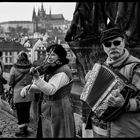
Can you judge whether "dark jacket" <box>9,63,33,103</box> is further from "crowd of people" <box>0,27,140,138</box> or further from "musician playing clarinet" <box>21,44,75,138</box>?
"musician playing clarinet" <box>21,44,75,138</box>

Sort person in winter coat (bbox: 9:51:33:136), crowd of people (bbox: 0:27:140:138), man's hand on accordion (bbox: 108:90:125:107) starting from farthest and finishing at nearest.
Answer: person in winter coat (bbox: 9:51:33:136), crowd of people (bbox: 0:27:140:138), man's hand on accordion (bbox: 108:90:125:107)

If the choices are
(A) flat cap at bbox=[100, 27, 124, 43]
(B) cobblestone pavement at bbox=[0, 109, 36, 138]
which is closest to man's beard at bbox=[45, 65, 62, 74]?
(A) flat cap at bbox=[100, 27, 124, 43]

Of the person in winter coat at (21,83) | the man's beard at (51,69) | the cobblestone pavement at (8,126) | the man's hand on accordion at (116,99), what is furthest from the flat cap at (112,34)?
the cobblestone pavement at (8,126)

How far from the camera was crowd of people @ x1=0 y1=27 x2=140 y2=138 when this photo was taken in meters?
2.45

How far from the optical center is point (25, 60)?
542 cm

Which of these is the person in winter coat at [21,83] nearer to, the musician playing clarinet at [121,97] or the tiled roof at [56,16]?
the musician playing clarinet at [121,97]

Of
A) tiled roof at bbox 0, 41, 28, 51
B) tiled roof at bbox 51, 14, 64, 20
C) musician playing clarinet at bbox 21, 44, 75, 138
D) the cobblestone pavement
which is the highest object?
tiled roof at bbox 51, 14, 64, 20

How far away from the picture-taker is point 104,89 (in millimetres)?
2473

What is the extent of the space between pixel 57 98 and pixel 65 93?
0.11 meters

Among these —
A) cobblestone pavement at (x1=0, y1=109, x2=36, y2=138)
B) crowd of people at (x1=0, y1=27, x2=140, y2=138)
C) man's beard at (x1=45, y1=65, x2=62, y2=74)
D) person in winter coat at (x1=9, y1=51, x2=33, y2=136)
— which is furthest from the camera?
cobblestone pavement at (x1=0, y1=109, x2=36, y2=138)

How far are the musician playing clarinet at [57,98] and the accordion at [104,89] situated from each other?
95cm

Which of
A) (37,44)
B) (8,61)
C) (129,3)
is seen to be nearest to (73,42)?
(129,3)

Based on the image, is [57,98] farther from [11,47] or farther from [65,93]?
[11,47]

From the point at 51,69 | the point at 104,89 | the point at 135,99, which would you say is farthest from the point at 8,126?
the point at 135,99
